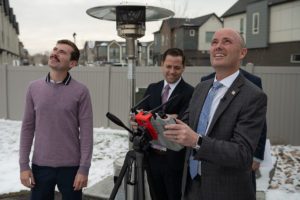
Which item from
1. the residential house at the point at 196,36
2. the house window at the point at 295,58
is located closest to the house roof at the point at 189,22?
the residential house at the point at 196,36

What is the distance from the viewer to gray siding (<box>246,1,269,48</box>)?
22.8 m

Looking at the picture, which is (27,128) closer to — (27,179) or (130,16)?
(27,179)

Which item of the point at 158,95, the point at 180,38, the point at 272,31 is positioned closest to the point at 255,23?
the point at 272,31

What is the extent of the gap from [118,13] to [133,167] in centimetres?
238

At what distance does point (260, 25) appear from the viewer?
920 inches

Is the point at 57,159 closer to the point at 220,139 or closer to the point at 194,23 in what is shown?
the point at 220,139

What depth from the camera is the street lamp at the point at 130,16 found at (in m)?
4.12

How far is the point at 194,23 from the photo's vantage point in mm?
41375

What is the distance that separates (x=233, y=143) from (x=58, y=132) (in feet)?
4.72

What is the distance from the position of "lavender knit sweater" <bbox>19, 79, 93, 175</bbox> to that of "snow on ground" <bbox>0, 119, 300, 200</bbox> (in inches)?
108

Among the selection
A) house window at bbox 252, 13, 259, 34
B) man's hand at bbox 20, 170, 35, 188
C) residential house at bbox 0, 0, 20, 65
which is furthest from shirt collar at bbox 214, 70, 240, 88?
house window at bbox 252, 13, 259, 34

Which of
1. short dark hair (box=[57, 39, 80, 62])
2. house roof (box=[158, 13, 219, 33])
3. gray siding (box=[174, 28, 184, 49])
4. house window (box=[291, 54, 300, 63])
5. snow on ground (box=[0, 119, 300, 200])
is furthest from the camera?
gray siding (box=[174, 28, 184, 49])

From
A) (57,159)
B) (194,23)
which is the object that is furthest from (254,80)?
(194,23)

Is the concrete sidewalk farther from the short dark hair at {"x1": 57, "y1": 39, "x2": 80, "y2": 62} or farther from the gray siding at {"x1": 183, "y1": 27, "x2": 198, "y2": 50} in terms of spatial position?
the gray siding at {"x1": 183, "y1": 27, "x2": 198, "y2": 50}
